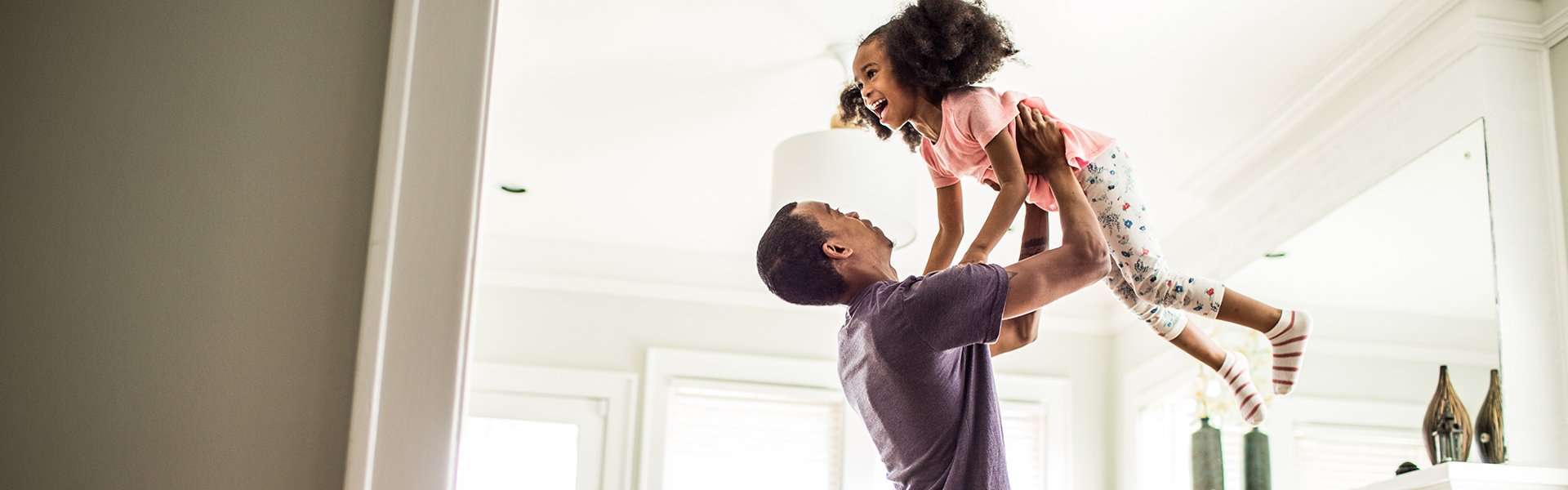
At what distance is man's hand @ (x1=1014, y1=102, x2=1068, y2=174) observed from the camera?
2.06 metres

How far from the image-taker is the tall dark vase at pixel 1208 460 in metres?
4.75

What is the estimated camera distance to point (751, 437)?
5691mm

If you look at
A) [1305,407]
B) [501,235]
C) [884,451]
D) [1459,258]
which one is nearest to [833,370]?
[501,235]

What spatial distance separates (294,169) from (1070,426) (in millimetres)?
4587

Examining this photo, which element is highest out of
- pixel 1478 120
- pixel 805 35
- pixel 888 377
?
pixel 805 35

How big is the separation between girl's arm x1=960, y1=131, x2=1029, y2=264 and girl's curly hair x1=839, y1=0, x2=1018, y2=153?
0.12 metres

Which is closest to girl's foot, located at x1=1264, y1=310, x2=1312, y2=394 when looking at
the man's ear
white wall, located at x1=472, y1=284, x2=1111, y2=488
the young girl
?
the young girl

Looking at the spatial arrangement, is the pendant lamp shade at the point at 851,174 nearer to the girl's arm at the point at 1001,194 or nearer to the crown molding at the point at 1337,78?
the crown molding at the point at 1337,78

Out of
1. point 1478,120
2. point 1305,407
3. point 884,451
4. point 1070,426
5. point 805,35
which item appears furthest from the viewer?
point 1070,426

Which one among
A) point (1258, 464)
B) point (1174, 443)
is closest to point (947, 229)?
point (1258, 464)

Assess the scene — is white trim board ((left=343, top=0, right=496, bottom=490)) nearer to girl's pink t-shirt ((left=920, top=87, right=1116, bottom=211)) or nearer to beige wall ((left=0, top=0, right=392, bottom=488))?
beige wall ((left=0, top=0, right=392, bottom=488))

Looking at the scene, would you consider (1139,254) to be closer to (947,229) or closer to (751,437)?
(947,229)

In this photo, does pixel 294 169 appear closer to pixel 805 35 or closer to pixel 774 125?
Answer: pixel 805 35

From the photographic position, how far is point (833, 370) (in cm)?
582
